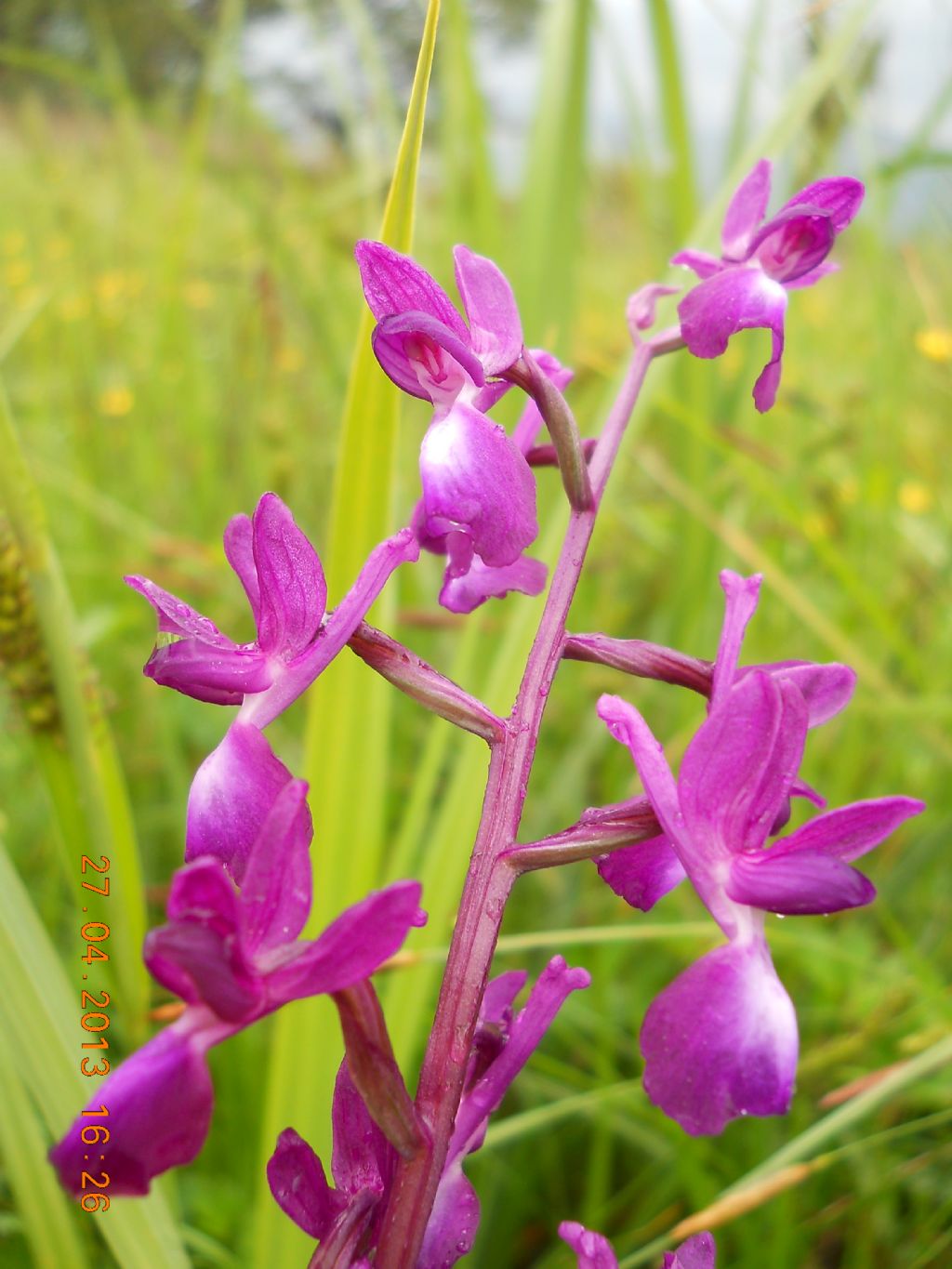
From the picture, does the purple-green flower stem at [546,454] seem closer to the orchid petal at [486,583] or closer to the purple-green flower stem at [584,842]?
the orchid petal at [486,583]

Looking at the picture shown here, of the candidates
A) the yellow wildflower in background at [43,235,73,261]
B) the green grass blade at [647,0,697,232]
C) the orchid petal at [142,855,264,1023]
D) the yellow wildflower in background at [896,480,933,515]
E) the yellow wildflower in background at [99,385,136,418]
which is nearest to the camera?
the orchid petal at [142,855,264,1023]

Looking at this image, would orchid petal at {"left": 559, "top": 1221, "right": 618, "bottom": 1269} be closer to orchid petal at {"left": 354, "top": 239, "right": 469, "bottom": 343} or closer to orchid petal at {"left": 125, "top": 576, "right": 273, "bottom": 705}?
orchid petal at {"left": 125, "top": 576, "right": 273, "bottom": 705}

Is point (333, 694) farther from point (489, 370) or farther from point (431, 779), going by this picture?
point (489, 370)

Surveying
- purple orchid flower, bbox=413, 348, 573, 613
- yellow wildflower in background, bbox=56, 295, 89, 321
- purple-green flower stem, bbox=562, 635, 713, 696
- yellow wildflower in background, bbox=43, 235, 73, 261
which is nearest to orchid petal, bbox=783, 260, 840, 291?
purple orchid flower, bbox=413, 348, 573, 613

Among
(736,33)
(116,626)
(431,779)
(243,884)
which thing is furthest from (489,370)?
(736,33)

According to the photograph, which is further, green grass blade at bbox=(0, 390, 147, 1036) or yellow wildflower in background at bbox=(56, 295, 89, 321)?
yellow wildflower in background at bbox=(56, 295, 89, 321)
